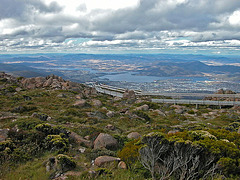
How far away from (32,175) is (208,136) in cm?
770

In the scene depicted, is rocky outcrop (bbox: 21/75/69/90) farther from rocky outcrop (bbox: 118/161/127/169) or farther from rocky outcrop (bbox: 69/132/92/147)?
rocky outcrop (bbox: 118/161/127/169)

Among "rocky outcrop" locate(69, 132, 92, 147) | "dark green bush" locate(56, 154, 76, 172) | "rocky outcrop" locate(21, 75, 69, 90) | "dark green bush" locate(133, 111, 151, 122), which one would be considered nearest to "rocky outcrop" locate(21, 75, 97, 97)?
"rocky outcrop" locate(21, 75, 69, 90)

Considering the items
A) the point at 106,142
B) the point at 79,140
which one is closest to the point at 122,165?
the point at 106,142

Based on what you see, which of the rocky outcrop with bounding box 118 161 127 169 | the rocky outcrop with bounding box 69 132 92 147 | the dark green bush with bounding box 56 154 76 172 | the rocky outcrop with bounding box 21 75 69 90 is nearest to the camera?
the dark green bush with bounding box 56 154 76 172

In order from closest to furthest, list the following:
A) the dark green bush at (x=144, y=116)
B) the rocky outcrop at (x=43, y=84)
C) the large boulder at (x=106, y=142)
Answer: the large boulder at (x=106, y=142) → the dark green bush at (x=144, y=116) → the rocky outcrop at (x=43, y=84)

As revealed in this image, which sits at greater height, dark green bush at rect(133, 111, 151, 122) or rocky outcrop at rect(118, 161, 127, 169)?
rocky outcrop at rect(118, 161, 127, 169)

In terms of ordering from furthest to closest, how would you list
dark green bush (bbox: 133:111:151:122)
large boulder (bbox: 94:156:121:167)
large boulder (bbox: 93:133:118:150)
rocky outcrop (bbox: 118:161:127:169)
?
dark green bush (bbox: 133:111:151:122)
large boulder (bbox: 93:133:118:150)
large boulder (bbox: 94:156:121:167)
rocky outcrop (bbox: 118:161:127:169)

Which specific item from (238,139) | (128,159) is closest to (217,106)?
(238,139)

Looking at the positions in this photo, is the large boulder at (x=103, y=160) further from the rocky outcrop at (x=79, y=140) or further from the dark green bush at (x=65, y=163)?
the rocky outcrop at (x=79, y=140)

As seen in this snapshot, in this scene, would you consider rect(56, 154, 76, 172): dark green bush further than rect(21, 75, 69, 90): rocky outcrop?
No

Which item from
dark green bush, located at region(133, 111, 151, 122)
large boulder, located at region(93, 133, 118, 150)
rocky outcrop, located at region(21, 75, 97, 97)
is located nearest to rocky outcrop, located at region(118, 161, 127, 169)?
large boulder, located at region(93, 133, 118, 150)

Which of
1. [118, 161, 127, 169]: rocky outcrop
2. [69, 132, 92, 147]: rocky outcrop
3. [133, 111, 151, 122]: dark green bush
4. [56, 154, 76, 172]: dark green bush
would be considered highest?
[56, 154, 76, 172]: dark green bush

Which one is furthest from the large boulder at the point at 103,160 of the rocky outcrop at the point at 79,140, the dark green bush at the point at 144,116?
the dark green bush at the point at 144,116

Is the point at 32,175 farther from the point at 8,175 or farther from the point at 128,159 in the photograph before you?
the point at 128,159
